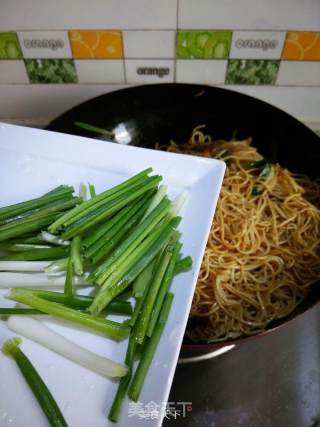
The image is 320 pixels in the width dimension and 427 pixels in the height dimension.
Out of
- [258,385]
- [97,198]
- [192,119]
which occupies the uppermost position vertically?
[97,198]

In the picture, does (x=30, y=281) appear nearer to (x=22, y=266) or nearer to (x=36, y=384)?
(x=22, y=266)

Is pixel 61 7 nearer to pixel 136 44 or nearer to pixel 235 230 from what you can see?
pixel 136 44

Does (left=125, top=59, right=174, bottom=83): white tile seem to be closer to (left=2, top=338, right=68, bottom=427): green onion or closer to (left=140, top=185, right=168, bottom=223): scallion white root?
(left=140, top=185, right=168, bottom=223): scallion white root

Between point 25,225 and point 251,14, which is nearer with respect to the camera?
point 25,225

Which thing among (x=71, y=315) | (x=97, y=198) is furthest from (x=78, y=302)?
(x=97, y=198)

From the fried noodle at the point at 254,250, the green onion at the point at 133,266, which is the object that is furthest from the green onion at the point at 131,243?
the fried noodle at the point at 254,250
